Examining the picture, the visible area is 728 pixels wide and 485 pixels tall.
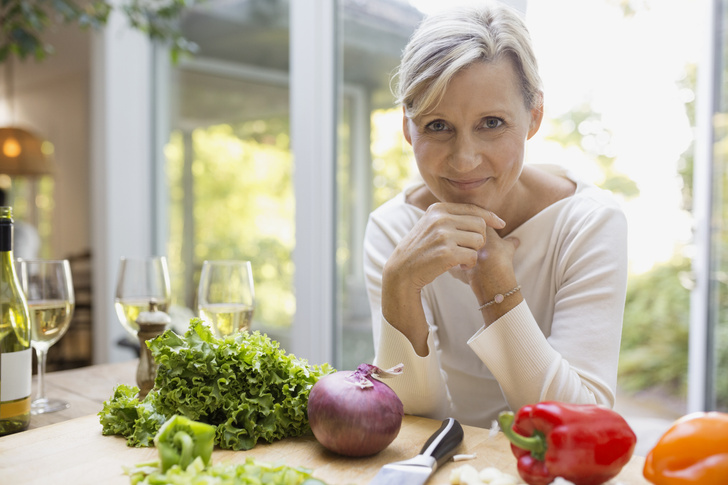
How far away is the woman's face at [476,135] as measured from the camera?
1.18 meters

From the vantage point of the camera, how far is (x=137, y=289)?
4.51ft

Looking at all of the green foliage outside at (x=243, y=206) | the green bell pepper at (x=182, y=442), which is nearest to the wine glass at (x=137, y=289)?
the green bell pepper at (x=182, y=442)

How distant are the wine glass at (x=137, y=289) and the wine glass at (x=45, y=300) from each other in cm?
10

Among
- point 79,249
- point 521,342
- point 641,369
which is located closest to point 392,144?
point 521,342

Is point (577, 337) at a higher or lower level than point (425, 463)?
higher

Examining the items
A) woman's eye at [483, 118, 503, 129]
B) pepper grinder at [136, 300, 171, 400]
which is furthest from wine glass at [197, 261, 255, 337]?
woman's eye at [483, 118, 503, 129]

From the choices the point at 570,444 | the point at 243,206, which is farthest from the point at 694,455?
the point at 243,206

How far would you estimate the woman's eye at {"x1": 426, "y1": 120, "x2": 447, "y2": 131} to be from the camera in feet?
4.06

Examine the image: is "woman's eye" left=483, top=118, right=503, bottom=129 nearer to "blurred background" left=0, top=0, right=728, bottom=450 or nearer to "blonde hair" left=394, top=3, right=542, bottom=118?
"blonde hair" left=394, top=3, right=542, bottom=118

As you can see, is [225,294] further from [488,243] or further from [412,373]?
[488,243]

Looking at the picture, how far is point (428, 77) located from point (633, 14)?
1623 mm

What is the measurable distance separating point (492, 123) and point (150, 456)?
2.71 ft

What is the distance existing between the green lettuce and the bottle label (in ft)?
0.65

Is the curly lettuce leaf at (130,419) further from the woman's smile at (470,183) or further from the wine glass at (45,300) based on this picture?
the woman's smile at (470,183)
